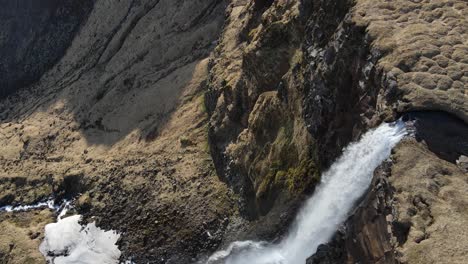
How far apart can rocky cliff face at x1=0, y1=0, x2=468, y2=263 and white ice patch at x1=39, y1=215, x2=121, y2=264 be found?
2.27 feet

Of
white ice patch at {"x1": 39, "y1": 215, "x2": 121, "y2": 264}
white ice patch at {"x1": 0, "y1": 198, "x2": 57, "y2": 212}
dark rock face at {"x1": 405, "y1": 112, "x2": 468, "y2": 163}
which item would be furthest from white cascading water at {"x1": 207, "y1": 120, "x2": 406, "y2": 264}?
white ice patch at {"x1": 0, "y1": 198, "x2": 57, "y2": 212}

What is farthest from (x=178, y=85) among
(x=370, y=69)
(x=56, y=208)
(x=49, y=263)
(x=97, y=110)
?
(x=370, y=69)

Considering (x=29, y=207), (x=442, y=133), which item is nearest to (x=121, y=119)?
(x=29, y=207)

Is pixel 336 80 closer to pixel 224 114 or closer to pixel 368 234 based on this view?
pixel 368 234

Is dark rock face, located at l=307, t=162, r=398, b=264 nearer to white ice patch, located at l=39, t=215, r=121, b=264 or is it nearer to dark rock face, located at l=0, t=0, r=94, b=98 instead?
white ice patch, located at l=39, t=215, r=121, b=264

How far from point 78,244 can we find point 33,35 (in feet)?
83.1

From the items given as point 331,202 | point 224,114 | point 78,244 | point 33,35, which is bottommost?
point 331,202

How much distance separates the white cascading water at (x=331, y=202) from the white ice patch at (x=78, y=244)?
298 inches

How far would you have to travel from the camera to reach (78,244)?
26984mm

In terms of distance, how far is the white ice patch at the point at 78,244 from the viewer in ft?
84.8

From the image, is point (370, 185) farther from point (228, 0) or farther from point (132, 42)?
point (132, 42)

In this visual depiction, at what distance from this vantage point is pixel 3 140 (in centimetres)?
3812

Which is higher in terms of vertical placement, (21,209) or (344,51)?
(21,209)

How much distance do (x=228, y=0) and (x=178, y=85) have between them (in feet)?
23.3
